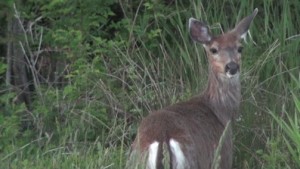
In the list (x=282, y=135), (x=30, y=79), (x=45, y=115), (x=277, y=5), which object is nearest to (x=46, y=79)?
(x=30, y=79)

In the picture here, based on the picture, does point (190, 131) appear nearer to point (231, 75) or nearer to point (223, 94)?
point (231, 75)

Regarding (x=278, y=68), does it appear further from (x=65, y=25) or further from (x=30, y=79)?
(x=30, y=79)

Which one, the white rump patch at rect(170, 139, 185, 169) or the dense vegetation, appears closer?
the white rump patch at rect(170, 139, 185, 169)

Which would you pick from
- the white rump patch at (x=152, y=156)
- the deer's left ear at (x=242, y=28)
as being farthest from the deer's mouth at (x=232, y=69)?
the white rump patch at (x=152, y=156)

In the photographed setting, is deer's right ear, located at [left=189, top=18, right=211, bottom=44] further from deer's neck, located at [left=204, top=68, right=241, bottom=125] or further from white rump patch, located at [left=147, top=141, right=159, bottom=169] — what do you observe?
white rump patch, located at [left=147, top=141, right=159, bottom=169]

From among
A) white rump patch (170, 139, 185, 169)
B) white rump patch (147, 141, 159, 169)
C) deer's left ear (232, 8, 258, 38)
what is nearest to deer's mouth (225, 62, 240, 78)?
deer's left ear (232, 8, 258, 38)

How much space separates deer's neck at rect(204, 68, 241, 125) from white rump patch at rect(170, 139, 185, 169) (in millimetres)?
1246

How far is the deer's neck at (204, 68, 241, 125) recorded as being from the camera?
759 centimetres

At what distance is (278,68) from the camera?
8.72m

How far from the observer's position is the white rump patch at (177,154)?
6266mm

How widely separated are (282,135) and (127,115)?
142cm

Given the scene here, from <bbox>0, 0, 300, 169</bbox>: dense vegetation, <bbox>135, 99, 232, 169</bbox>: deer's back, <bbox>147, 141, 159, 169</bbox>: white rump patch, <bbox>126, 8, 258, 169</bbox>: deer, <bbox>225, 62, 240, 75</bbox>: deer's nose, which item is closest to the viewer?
<bbox>147, 141, 159, 169</bbox>: white rump patch

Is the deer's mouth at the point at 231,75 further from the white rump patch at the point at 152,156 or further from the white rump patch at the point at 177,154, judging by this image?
the white rump patch at the point at 152,156

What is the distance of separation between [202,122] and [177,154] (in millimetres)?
869
